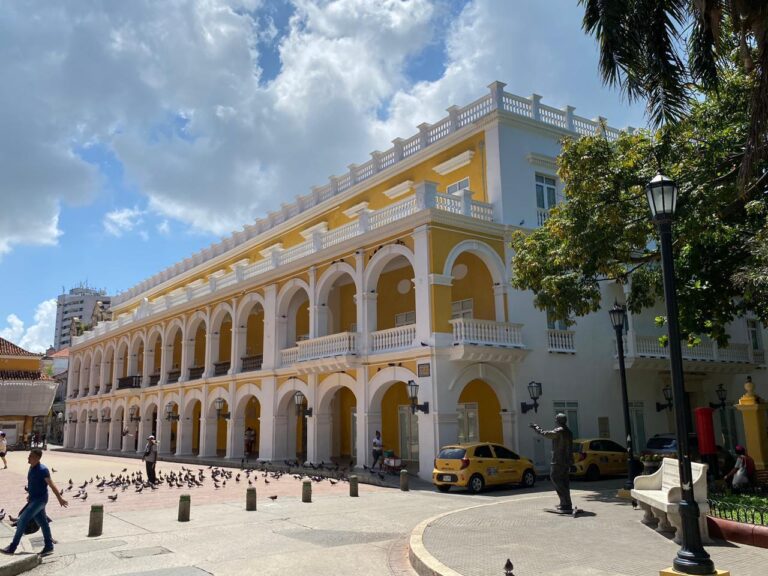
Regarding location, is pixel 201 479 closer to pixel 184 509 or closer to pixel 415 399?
pixel 415 399

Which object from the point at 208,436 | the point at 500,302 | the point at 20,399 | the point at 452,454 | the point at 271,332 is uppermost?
the point at 500,302

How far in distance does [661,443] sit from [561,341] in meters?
4.77

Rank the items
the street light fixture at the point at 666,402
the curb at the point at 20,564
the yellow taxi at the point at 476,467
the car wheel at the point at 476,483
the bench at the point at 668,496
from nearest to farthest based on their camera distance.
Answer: the curb at the point at 20,564
the bench at the point at 668,496
the yellow taxi at the point at 476,467
the car wheel at the point at 476,483
the street light fixture at the point at 666,402

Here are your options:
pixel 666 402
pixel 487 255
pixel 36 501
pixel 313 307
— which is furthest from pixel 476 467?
pixel 666 402

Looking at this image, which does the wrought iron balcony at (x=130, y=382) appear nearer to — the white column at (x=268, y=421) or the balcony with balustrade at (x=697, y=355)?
the white column at (x=268, y=421)

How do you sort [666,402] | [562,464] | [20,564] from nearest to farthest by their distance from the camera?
1. [20,564]
2. [562,464]
3. [666,402]

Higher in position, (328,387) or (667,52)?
(667,52)

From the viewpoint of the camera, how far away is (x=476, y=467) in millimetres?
17641

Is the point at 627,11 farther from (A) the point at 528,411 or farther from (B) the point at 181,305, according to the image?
(B) the point at 181,305

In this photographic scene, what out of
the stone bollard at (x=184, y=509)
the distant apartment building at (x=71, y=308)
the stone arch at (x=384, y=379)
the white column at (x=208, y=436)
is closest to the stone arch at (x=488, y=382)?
the stone arch at (x=384, y=379)

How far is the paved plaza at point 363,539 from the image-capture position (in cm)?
849

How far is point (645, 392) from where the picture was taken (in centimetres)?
2639

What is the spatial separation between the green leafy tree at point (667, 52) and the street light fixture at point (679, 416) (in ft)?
11.0

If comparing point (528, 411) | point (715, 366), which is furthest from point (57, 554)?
point (715, 366)
